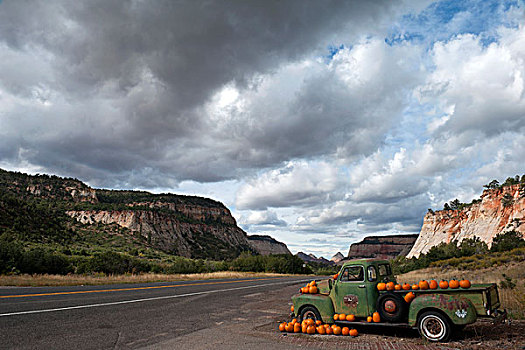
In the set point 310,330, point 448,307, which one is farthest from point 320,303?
point 448,307

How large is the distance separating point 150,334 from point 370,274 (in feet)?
18.3

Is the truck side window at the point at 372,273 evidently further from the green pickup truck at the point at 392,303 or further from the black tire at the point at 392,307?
the black tire at the point at 392,307

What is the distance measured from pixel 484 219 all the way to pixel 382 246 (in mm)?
125634

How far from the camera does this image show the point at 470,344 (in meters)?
6.97

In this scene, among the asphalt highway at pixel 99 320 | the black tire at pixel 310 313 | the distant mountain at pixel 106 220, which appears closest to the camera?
the asphalt highway at pixel 99 320

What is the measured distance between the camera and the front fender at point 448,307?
697 centimetres

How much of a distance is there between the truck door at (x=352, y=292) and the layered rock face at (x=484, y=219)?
5605 cm

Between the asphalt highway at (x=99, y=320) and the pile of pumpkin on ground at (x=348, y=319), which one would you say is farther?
the pile of pumpkin on ground at (x=348, y=319)

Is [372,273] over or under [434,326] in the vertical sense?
over

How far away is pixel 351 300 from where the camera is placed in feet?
28.1

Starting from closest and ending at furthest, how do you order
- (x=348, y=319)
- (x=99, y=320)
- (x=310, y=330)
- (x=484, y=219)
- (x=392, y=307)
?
(x=392, y=307), (x=348, y=319), (x=310, y=330), (x=99, y=320), (x=484, y=219)

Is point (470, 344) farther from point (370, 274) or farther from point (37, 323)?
point (37, 323)

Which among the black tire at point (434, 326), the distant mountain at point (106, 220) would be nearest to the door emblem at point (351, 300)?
the black tire at point (434, 326)

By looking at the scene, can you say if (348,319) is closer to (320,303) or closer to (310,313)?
(320,303)
